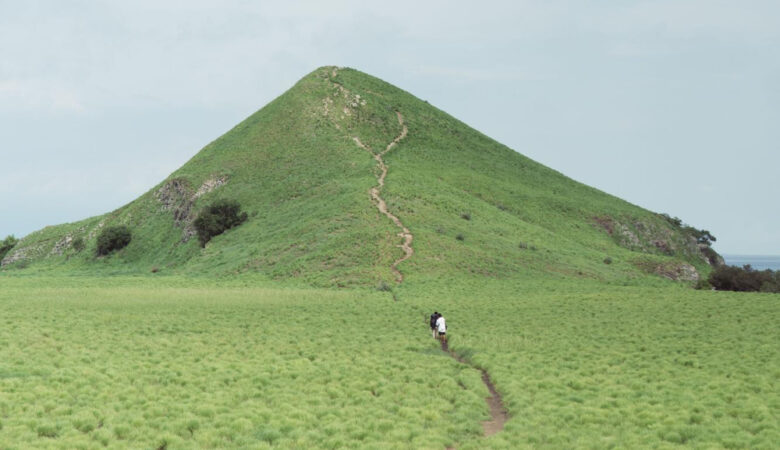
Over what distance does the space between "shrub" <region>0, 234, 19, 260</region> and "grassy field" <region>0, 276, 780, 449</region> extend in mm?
113533

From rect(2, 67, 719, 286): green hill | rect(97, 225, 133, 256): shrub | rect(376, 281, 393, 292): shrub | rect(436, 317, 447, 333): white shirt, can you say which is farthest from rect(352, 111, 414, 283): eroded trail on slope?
rect(97, 225, 133, 256): shrub

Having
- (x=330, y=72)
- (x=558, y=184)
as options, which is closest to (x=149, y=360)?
(x=558, y=184)

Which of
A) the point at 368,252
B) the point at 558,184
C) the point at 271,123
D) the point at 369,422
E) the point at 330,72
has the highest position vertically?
the point at 330,72

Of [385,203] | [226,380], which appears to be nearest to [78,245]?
[385,203]

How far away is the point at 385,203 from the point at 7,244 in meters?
112

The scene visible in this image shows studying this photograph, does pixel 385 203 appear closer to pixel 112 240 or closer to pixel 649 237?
pixel 112 240

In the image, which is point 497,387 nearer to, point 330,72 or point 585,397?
point 585,397

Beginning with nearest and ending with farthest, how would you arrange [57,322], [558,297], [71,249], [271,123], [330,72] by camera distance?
[57,322], [558,297], [71,249], [271,123], [330,72]

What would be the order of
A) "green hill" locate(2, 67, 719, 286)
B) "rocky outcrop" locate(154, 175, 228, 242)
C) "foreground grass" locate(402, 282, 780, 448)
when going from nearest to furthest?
"foreground grass" locate(402, 282, 780, 448) < "green hill" locate(2, 67, 719, 286) < "rocky outcrop" locate(154, 175, 228, 242)

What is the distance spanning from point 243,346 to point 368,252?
129 feet

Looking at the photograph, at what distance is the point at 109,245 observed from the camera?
352 ft

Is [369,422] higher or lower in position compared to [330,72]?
lower

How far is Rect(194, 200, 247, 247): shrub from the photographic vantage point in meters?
95.4

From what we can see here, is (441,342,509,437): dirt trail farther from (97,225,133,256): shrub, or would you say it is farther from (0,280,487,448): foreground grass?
(97,225,133,256): shrub
